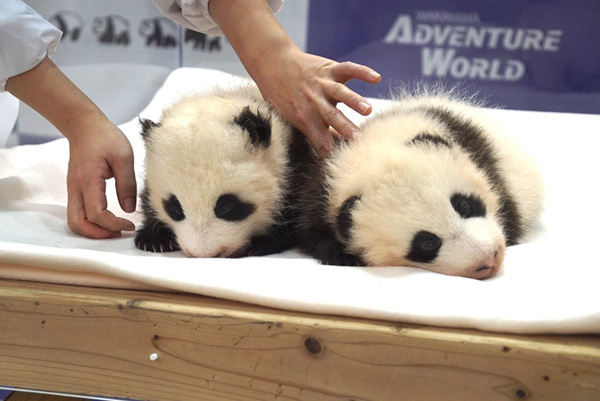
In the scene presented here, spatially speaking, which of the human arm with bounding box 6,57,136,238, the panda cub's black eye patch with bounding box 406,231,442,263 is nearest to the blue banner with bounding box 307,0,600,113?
the human arm with bounding box 6,57,136,238

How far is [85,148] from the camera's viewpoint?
69.2 inches

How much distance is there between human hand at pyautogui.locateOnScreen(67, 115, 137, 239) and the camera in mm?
1712

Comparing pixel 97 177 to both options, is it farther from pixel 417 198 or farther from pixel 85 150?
pixel 417 198

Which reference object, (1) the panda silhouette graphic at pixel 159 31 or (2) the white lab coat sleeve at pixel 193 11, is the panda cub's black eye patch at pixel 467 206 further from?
(1) the panda silhouette graphic at pixel 159 31

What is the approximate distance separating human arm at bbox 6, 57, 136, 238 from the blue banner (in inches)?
54.3

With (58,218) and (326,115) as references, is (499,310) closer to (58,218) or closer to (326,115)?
(326,115)

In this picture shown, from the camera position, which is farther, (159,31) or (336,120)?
(159,31)

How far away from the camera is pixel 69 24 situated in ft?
9.86

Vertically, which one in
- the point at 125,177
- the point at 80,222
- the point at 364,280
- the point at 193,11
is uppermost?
the point at 193,11

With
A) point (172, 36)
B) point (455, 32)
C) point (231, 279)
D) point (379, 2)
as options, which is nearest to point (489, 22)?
point (455, 32)

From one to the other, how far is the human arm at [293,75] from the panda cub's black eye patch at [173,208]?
1.42ft

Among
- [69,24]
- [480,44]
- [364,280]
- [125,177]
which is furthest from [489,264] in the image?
[69,24]

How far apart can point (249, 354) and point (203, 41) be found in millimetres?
2520

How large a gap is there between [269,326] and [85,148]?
99cm
